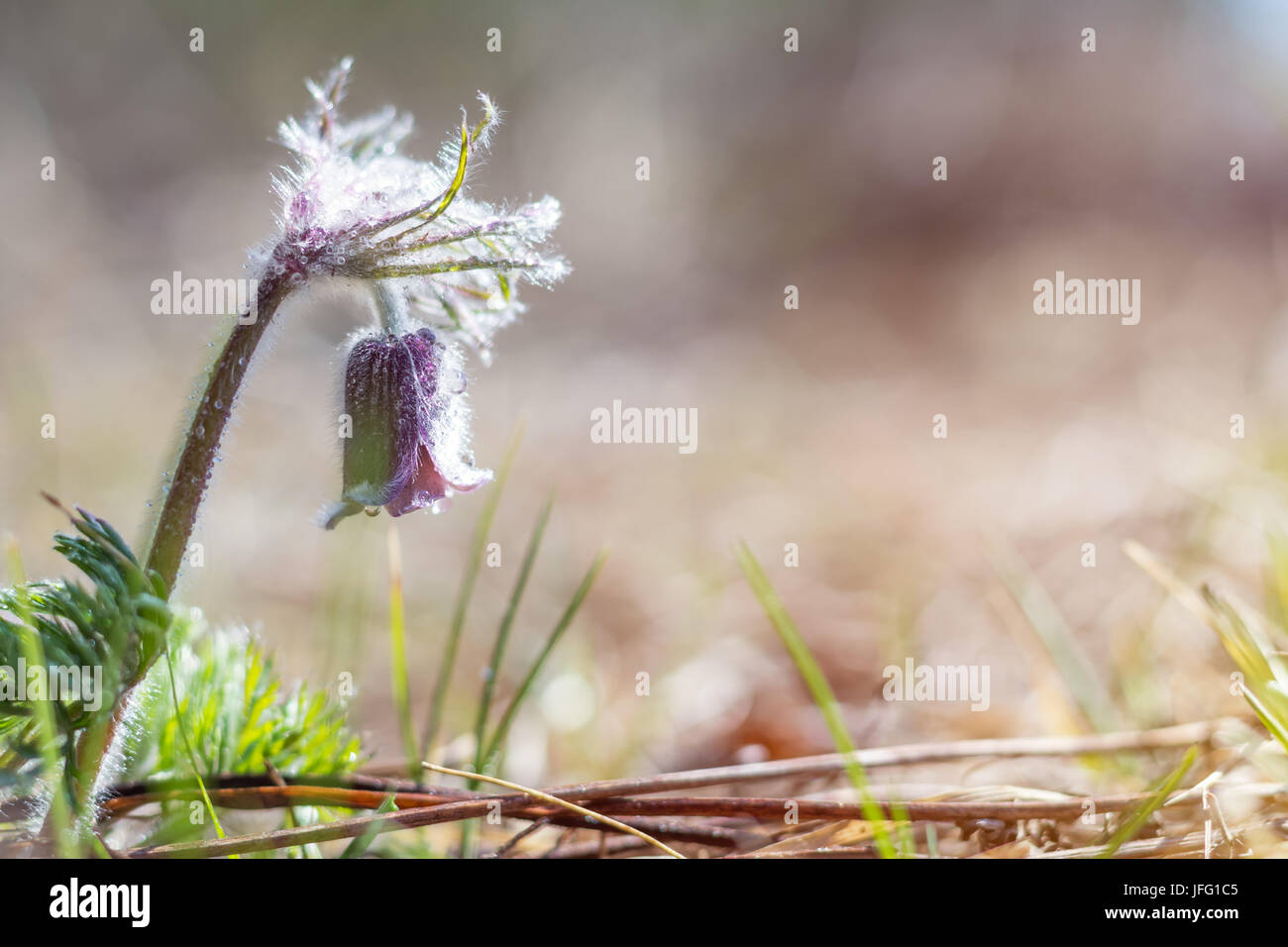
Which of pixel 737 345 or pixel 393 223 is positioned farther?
pixel 737 345

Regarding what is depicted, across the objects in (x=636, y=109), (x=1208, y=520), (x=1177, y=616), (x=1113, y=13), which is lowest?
(x=1177, y=616)

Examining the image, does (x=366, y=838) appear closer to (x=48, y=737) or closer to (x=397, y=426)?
(x=48, y=737)

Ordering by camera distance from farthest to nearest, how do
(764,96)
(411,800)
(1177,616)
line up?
(764,96) < (1177,616) < (411,800)

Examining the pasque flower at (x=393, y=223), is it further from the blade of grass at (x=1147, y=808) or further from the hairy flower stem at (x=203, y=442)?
the blade of grass at (x=1147, y=808)

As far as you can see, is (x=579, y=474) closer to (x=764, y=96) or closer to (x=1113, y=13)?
(x=764, y=96)

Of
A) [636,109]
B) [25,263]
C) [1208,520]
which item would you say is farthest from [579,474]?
[636,109]

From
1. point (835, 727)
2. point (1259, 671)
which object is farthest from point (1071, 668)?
point (835, 727)
